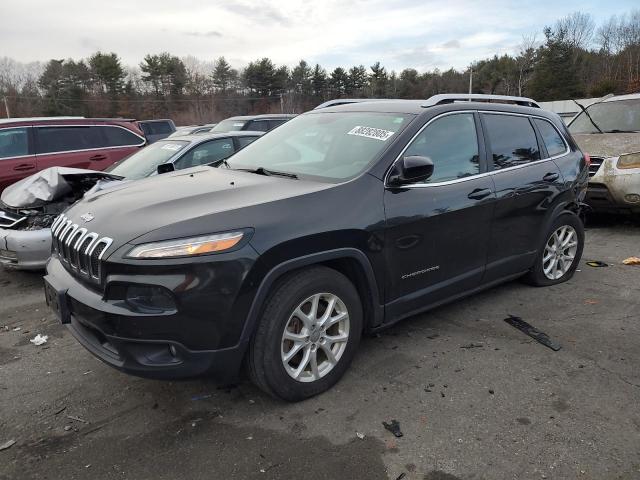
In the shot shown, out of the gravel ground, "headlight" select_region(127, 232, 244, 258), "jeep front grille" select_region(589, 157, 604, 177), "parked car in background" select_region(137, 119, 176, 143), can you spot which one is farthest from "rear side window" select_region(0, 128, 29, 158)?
"parked car in background" select_region(137, 119, 176, 143)

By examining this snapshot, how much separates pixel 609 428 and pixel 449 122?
2.27m

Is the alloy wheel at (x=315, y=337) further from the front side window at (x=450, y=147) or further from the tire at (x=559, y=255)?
the tire at (x=559, y=255)

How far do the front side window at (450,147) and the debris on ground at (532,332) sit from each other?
130 cm

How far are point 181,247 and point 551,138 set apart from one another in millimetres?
3802

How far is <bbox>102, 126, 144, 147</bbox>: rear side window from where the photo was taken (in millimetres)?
8852

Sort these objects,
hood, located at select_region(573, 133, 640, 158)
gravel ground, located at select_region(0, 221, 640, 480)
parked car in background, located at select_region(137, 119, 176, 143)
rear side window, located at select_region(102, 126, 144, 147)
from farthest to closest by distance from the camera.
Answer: parked car in background, located at select_region(137, 119, 176, 143) < rear side window, located at select_region(102, 126, 144, 147) < hood, located at select_region(573, 133, 640, 158) < gravel ground, located at select_region(0, 221, 640, 480)

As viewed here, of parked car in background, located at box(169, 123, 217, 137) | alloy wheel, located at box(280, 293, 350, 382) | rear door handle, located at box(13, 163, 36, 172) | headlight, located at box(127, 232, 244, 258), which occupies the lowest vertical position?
alloy wheel, located at box(280, 293, 350, 382)

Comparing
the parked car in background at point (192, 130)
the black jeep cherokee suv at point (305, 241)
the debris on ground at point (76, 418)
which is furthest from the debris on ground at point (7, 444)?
the parked car in background at point (192, 130)

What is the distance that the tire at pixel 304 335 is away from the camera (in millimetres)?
2727

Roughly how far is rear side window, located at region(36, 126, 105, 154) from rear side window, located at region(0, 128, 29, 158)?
0.58 feet

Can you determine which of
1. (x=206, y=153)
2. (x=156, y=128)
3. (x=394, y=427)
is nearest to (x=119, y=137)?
(x=206, y=153)

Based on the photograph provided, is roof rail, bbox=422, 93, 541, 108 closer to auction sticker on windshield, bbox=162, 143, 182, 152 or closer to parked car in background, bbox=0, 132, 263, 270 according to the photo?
parked car in background, bbox=0, 132, 263, 270

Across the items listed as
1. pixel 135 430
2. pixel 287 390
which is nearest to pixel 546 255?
pixel 287 390

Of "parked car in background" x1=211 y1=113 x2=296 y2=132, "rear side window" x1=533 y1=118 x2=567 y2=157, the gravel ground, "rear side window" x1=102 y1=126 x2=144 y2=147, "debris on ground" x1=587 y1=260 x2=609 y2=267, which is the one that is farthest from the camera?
"parked car in background" x1=211 y1=113 x2=296 y2=132
